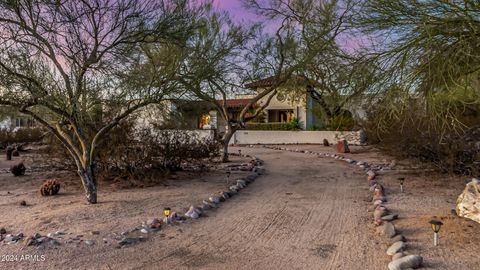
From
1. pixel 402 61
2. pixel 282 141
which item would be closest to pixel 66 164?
pixel 402 61

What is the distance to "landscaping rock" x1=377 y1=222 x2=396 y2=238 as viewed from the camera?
19.2 ft

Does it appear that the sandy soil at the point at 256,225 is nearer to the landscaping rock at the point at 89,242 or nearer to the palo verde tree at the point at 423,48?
the landscaping rock at the point at 89,242

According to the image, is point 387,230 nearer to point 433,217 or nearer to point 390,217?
point 390,217

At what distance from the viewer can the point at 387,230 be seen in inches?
234

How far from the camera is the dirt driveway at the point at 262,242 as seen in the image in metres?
4.94

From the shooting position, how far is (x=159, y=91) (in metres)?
8.11

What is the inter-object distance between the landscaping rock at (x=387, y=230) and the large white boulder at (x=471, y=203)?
126cm

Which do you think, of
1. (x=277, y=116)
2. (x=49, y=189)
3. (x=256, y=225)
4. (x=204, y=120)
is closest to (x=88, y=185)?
(x=49, y=189)

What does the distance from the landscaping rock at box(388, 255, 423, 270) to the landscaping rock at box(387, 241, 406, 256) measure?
39cm

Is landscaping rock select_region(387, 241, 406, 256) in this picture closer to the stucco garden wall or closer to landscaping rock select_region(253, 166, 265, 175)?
landscaping rock select_region(253, 166, 265, 175)

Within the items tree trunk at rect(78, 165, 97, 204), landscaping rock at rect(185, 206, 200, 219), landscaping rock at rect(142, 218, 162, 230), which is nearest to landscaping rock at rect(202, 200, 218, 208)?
landscaping rock at rect(185, 206, 200, 219)

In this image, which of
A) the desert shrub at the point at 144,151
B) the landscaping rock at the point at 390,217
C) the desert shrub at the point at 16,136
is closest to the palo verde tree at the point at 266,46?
the desert shrub at the point at 144,151

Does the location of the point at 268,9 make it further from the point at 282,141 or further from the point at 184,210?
the point at 282,141

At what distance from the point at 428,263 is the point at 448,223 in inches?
69.4
